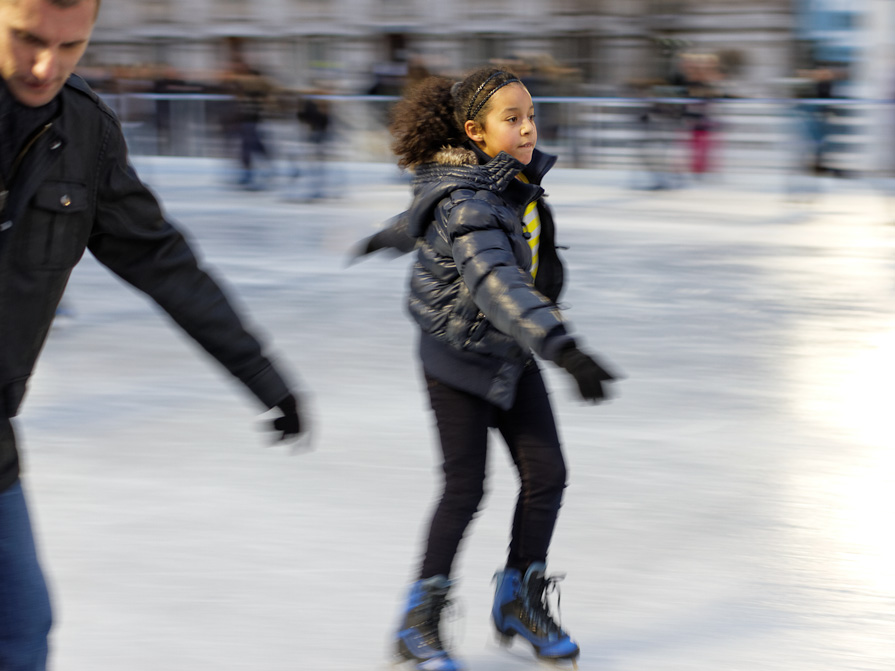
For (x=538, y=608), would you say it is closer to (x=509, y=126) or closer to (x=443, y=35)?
(x=509, y=126)

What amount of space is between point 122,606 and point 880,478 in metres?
2.47

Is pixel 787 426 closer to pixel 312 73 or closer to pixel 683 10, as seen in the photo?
Answer: pixel 683 10

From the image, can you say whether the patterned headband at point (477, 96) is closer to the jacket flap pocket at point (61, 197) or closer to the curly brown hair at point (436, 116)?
the curly brown hair at point (436, 116)

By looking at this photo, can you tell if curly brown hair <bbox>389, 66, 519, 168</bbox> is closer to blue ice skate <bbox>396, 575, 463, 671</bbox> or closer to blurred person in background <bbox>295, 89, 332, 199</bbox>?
blue ice skate <bbox>396, 575, 463, 671</bbox>

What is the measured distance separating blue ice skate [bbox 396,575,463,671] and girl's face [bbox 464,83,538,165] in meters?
0.92

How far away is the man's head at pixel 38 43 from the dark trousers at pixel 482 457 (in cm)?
112

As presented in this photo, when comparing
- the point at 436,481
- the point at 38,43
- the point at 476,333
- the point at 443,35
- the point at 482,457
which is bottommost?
the point at 443,35

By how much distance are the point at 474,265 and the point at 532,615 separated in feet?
2.71

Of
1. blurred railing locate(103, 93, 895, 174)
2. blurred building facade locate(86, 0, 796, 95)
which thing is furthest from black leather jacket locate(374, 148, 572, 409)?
blurred building facade locate(86, 0, 796, 95)

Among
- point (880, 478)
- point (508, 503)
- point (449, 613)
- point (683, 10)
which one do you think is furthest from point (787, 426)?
point (683, 10)

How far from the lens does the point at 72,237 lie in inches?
71.4

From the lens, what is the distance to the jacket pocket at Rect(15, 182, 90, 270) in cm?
175

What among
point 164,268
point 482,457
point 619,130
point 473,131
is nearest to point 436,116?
point 473,131

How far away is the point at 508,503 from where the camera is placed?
3.79 meters
